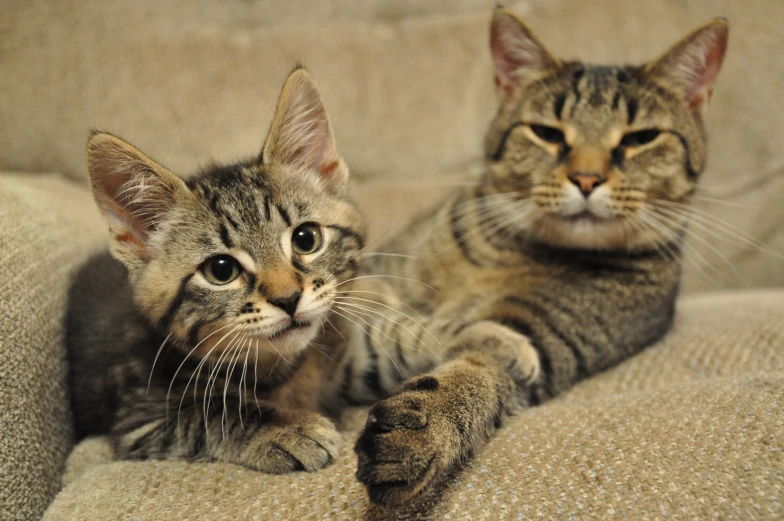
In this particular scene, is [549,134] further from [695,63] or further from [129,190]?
[129,190]

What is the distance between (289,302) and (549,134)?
77 centimetres

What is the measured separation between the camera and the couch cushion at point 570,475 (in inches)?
27.6

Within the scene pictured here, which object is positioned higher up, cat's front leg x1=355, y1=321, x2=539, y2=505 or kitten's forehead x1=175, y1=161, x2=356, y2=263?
kitten's forehead x1=175, y1=161, x2=356, y2=263

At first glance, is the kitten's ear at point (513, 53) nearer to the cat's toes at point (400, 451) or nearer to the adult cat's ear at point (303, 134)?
the adult cat's ear at point (303, 134)

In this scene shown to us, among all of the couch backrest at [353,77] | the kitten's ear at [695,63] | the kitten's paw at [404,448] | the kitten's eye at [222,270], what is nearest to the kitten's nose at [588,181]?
the kitten's ear at [695,63]

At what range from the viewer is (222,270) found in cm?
92

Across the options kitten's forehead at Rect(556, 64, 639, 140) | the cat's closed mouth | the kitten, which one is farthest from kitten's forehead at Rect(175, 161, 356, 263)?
kitten's forehead at Rect(556, 64, 639, 140)

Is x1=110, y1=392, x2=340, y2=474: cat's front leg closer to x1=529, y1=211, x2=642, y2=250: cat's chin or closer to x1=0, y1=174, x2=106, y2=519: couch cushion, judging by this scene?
x1=0, y1=174, x2=106, y2=519: couch cushion

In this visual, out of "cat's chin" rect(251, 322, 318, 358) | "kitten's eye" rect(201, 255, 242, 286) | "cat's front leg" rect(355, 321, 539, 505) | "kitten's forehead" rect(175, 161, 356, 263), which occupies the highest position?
"kitten's forehead" rect(175, 161, 356, 263)

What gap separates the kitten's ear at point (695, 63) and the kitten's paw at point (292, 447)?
1.05 metres

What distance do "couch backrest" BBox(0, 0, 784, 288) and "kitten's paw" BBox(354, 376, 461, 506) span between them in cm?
123

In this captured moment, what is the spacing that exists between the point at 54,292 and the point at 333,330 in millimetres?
564

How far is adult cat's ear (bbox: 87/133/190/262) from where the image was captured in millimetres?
885

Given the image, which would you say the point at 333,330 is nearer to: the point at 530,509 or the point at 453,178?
the point at 530,509
